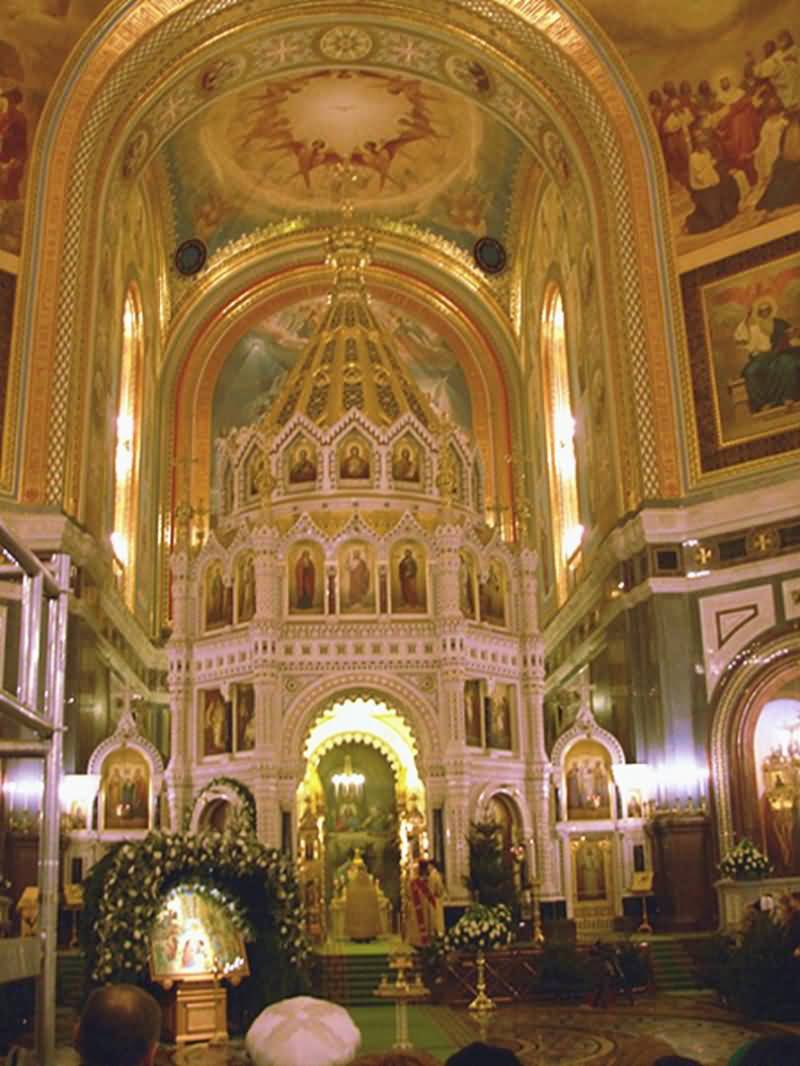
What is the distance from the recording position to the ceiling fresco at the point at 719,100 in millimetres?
25000

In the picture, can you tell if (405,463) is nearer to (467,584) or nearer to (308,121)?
(467,584)

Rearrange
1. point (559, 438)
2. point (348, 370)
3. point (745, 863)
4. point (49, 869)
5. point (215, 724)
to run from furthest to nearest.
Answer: point (559, 438) < point (348, 370) < point (215, 724) < point (745, 863) < point (49, 869)

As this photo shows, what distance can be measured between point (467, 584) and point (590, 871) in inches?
248

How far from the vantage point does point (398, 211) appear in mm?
38531

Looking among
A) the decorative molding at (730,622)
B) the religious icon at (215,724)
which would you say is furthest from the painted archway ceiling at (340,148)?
the decorative molding at (730,622)

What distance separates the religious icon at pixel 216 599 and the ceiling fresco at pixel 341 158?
39.6 ft

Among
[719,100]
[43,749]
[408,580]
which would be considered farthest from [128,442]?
[43,749]

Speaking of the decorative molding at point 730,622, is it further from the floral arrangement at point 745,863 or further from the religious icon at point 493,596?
the religious icon at point 493,596

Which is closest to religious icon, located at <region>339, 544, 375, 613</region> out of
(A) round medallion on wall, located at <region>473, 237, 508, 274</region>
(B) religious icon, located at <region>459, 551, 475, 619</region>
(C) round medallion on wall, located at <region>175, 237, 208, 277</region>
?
(B) religious icon, located at <region>459, 551, 475, 619</region>

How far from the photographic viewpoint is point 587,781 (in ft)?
84.6

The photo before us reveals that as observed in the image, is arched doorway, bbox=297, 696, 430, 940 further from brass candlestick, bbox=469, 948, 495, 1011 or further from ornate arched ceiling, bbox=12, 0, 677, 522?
brass candlestick, bbox=469, 948, 495, 1011

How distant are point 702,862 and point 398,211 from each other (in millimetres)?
22619

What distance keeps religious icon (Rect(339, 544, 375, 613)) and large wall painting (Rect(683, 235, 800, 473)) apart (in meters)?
7.07

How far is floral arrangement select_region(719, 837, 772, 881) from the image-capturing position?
71.5ft
